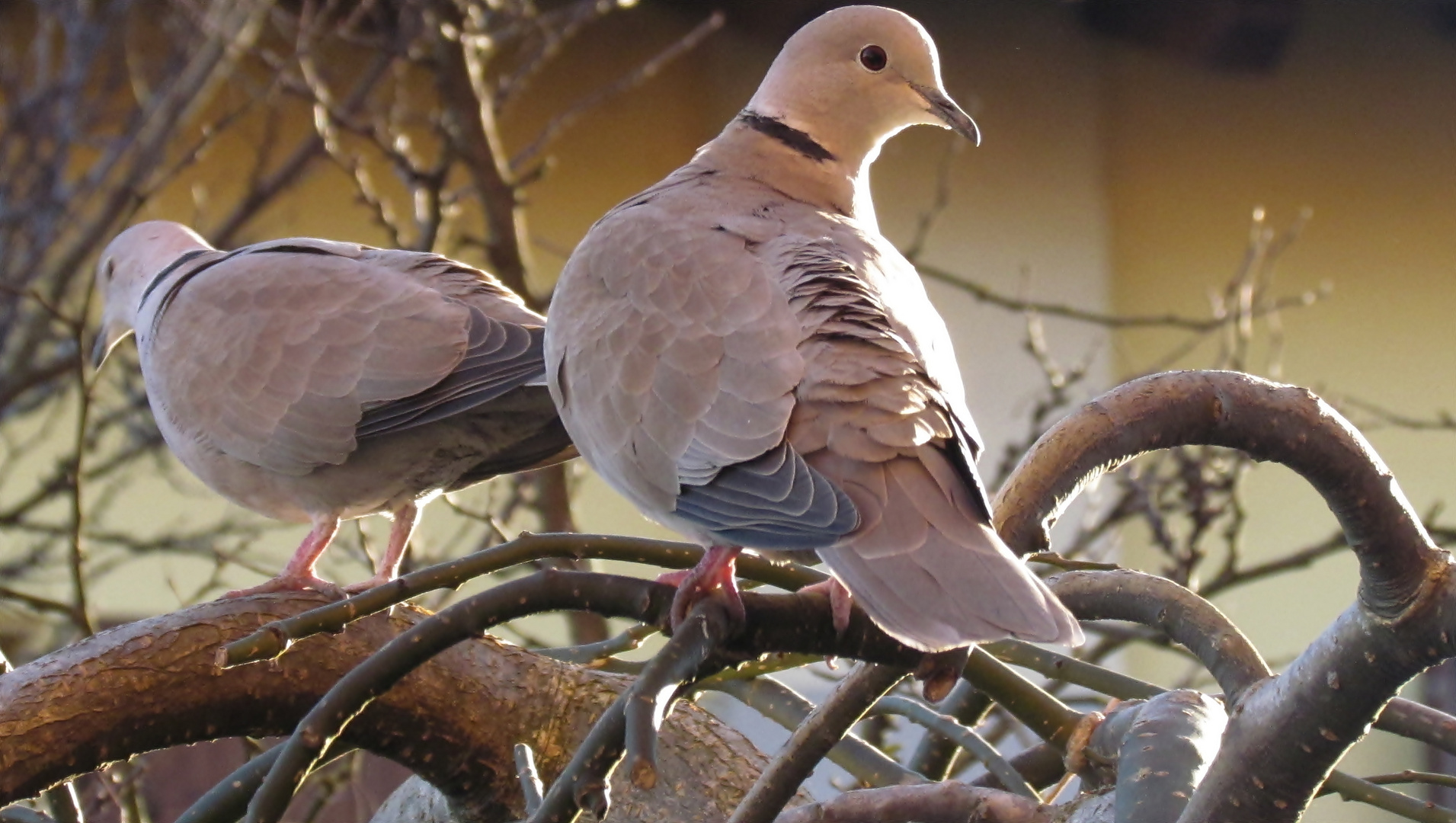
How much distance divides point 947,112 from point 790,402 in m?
0.58

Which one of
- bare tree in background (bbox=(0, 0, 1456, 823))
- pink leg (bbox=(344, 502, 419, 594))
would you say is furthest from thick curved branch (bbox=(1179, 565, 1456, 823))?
pink leg (bbox=(344, 502, 419, 594))

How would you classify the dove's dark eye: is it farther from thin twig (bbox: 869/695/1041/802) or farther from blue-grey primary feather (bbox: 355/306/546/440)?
thin twig (bbox: 869/695/1041/802)

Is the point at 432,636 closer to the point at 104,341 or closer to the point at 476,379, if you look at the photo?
the point at 476,379

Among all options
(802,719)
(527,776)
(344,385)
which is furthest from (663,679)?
(344,385)

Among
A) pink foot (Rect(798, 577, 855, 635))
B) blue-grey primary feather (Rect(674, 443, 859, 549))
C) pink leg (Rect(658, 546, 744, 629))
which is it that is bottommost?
pink foot (Rect(798, 577, 855, 635))

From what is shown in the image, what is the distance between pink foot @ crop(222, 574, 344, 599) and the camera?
1.42 metres

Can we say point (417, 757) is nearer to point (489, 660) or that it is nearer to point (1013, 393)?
point (489, 660)

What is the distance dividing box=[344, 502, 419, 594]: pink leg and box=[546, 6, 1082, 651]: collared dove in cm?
52

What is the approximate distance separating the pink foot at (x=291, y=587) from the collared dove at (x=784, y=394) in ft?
1.27

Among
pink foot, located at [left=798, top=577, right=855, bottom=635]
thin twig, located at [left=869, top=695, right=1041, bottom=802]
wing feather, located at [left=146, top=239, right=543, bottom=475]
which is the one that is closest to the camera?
pink foot, located at [left=798, top=577, right=855, bottom=635]

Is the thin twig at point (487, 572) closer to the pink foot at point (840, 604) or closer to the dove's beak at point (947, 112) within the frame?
the pink foot at point (840, 604)

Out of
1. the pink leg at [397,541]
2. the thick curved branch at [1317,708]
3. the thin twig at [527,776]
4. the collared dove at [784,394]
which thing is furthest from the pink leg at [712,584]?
the pink leg at [397,541]

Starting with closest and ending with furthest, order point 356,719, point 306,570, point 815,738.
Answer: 1. point 815,738
2. point 356,719
3. point 306,570

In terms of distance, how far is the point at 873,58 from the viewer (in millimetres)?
1485
